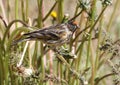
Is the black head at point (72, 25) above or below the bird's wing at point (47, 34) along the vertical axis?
above

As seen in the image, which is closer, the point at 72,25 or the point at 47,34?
the point at 47,34

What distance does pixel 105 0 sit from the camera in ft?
5.96

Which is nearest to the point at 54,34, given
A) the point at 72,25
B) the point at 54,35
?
the point at 54,35

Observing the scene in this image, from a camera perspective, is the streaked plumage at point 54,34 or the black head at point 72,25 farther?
the black head at point 72,25

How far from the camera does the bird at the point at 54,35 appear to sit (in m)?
1.73

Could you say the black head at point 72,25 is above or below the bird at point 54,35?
above

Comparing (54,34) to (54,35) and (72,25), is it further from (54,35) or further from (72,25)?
(72,25)

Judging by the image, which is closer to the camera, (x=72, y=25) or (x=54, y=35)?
(x=54, y=35)

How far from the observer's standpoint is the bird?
173 centimetres

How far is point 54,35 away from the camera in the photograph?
1.84 meters

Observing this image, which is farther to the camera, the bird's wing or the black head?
the black head

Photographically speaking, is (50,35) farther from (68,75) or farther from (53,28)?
(68,75)

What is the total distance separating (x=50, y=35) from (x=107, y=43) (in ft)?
0.74

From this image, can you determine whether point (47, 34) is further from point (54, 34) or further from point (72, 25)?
point (72, 25)
